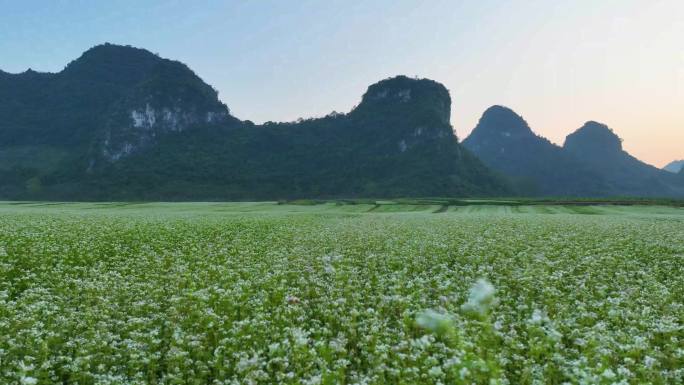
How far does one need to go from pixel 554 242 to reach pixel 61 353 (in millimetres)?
23099

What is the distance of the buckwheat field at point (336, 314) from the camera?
7789mm

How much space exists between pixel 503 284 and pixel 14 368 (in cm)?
1297

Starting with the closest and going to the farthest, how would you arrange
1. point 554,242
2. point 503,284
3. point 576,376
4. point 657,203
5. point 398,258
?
point 576,376 < point 503,284 < point 398,258 < point 554,242 < point 657,203

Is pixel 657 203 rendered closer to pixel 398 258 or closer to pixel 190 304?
pixel 398 258

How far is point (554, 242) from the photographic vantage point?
79.3ft

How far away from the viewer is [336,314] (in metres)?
10.9

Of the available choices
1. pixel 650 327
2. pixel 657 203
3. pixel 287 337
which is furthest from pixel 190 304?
pixel 657 203

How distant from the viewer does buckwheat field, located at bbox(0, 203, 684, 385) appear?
7789mm

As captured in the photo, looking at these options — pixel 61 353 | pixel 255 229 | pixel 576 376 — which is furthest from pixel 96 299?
pixel 255 229

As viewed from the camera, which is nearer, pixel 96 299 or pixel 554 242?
pixel 96 299

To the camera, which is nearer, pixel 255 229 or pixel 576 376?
pixel 576 376

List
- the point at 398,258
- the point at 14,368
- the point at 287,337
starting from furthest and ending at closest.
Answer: the point at 398,258 < the point at 287,337 < the point at 14,368

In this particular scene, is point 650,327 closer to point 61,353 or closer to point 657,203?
point 61,353

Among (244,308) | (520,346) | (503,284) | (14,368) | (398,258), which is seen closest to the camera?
(14,368)
